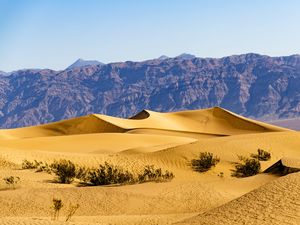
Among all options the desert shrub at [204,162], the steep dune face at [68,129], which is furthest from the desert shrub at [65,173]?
the steep dune face at [68,129]

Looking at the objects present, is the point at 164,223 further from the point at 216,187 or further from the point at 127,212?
the point at 216,187

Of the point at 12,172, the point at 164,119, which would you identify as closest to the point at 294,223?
the point at 12,172

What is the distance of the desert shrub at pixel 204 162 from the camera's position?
2461 cm

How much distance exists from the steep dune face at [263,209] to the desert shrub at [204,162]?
1151 cm

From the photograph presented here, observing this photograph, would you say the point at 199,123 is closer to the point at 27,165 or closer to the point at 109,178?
the point at 27,165

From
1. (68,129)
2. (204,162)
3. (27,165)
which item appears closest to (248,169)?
(204,162)

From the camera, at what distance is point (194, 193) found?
17.2 meters

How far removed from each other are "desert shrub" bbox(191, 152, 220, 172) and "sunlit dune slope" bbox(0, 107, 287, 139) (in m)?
25.0

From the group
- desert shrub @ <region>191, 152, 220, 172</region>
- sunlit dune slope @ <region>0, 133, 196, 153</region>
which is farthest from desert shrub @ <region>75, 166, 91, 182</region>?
sunlit dune slope @ <region>0, 133, 196, 153</region>

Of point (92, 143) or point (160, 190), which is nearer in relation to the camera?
point (160, 190)

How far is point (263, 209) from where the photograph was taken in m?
11.5

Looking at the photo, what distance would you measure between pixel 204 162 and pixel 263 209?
13.3 meters

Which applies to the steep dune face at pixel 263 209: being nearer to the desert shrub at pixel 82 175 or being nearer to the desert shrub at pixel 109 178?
the desert shrub at pixel 109 178

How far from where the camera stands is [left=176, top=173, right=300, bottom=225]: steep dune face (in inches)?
432
